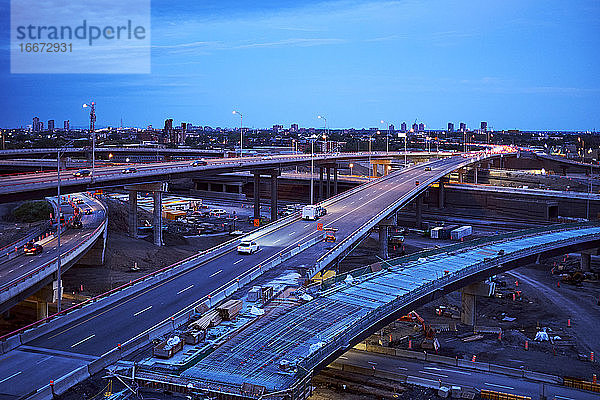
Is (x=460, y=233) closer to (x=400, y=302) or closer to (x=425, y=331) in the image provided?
(x=425, y=331)

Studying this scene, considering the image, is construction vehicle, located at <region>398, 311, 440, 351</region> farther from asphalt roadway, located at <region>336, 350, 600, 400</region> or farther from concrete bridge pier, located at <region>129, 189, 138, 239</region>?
concrete bridge pier, located at <region>129, 189, 138, 239</region>

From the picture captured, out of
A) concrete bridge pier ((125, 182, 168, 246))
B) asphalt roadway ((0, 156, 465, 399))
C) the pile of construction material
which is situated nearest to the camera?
asphalt roadway ((0, 156, 465, 399))

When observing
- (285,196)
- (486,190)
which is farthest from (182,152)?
(486,190)

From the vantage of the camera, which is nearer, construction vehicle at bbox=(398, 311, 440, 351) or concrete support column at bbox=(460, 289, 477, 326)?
construction vehicle at bbox=(398, 311, 440, 351)

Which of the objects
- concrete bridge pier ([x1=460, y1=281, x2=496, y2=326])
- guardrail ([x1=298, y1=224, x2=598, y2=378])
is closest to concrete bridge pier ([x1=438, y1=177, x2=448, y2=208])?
guardrail ([x1=298, y1=224, x2=598, y2=378])

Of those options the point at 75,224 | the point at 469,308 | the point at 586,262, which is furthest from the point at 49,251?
the point at 586,262

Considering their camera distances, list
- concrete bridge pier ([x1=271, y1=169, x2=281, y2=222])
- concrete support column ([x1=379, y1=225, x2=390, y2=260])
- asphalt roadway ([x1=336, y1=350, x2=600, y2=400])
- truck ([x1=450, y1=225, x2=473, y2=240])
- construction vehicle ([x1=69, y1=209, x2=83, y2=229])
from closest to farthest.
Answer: asphalt roadway ([x1=336, y1=350, x2=600, y2=400]) < construction vehicle ([x1=69, y1=209, x2=83, y2=229]) < concrete support column ([x1=379, y1=225, x2=390, y2=260]) < truck ([x1=450, y1=225, x2=473, y2=240]) < concrete bridge pier ([x1=271, y1=169, x2=281, y2=222])

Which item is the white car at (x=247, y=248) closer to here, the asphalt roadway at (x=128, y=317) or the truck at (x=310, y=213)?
the asphalt roadway at (x=128, y=317)
